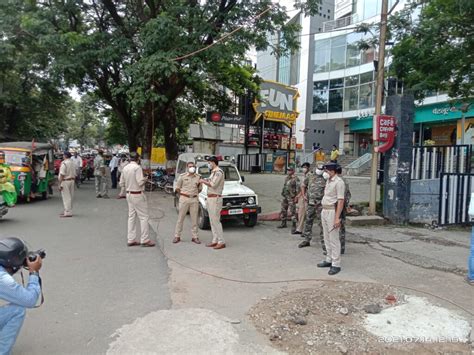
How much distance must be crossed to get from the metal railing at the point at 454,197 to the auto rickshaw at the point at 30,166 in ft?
40.8

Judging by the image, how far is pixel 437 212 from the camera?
1020 centimetres

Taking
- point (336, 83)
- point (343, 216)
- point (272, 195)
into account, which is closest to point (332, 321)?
point (343, 216)

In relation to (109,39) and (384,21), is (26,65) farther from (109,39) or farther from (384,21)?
(384,21)

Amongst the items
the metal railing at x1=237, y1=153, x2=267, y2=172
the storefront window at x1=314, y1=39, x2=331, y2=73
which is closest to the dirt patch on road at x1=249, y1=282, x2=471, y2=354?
the metal railing at x1=237, y1=153, x2=267, y2=172

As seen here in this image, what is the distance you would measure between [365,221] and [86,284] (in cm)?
740

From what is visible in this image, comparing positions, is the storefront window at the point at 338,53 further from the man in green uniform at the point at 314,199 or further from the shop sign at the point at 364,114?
the man in green uniform at the point at 314,199

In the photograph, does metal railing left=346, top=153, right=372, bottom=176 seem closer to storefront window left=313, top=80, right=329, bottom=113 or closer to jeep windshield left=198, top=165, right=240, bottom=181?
storefront window left=313, top=80, right=329, bottom=113

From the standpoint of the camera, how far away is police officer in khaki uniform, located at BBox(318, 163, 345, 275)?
612 cm

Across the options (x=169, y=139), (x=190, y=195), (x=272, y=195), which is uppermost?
(x=169, y=139)

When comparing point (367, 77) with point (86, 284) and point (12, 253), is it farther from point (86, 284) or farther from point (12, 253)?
point (12, 253)

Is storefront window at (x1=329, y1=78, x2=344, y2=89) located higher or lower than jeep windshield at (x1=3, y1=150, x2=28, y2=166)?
higher

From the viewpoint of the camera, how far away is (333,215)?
20.4 ft

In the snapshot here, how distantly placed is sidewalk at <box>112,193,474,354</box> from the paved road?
33cm

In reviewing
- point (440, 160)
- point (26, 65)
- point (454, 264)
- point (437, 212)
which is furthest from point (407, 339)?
point (26, 65)
